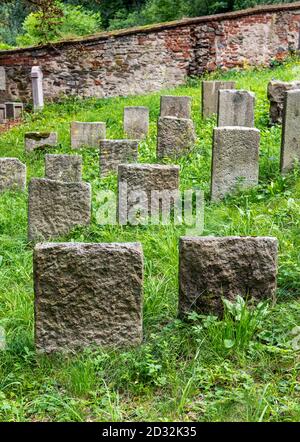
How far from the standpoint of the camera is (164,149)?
28.6ft

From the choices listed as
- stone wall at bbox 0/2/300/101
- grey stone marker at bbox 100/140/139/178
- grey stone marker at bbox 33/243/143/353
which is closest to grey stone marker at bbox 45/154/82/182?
grey stone marker at bbox 100/140/139/178

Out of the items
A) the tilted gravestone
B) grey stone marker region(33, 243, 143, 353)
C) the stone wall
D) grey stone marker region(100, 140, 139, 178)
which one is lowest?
grey stone marker region(33, 243, 143, 353)

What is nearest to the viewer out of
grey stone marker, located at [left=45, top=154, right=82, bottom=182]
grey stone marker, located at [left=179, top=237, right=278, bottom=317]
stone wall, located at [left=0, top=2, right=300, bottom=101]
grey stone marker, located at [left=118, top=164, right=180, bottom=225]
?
grey stone marker, located at [left=179, top=237, right=278, bottom=317]

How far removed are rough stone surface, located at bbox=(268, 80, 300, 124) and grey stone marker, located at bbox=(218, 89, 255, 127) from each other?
13.2 inches

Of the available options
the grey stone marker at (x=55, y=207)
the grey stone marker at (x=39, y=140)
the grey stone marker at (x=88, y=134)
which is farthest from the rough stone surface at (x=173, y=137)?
the grey stone marker at (x=39, y=140)

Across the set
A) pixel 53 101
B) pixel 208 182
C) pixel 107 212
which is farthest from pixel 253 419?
pixel 53 101

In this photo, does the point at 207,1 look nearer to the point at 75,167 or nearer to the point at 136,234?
the point at 75,167

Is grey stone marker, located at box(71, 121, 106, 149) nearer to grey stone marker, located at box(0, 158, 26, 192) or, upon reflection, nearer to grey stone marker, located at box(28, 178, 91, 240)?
grey stone marker, located at box(0, 158, 26, 192)

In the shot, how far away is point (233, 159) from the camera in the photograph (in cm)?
662

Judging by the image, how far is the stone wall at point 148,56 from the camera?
17.6 meters

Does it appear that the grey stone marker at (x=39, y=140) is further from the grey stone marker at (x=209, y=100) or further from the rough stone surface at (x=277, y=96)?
the rough stone surface at (x=277, y=96)

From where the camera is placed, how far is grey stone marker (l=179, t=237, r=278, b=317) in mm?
3906

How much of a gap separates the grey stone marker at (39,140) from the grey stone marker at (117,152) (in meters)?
3.20

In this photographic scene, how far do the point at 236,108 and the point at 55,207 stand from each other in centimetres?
408
